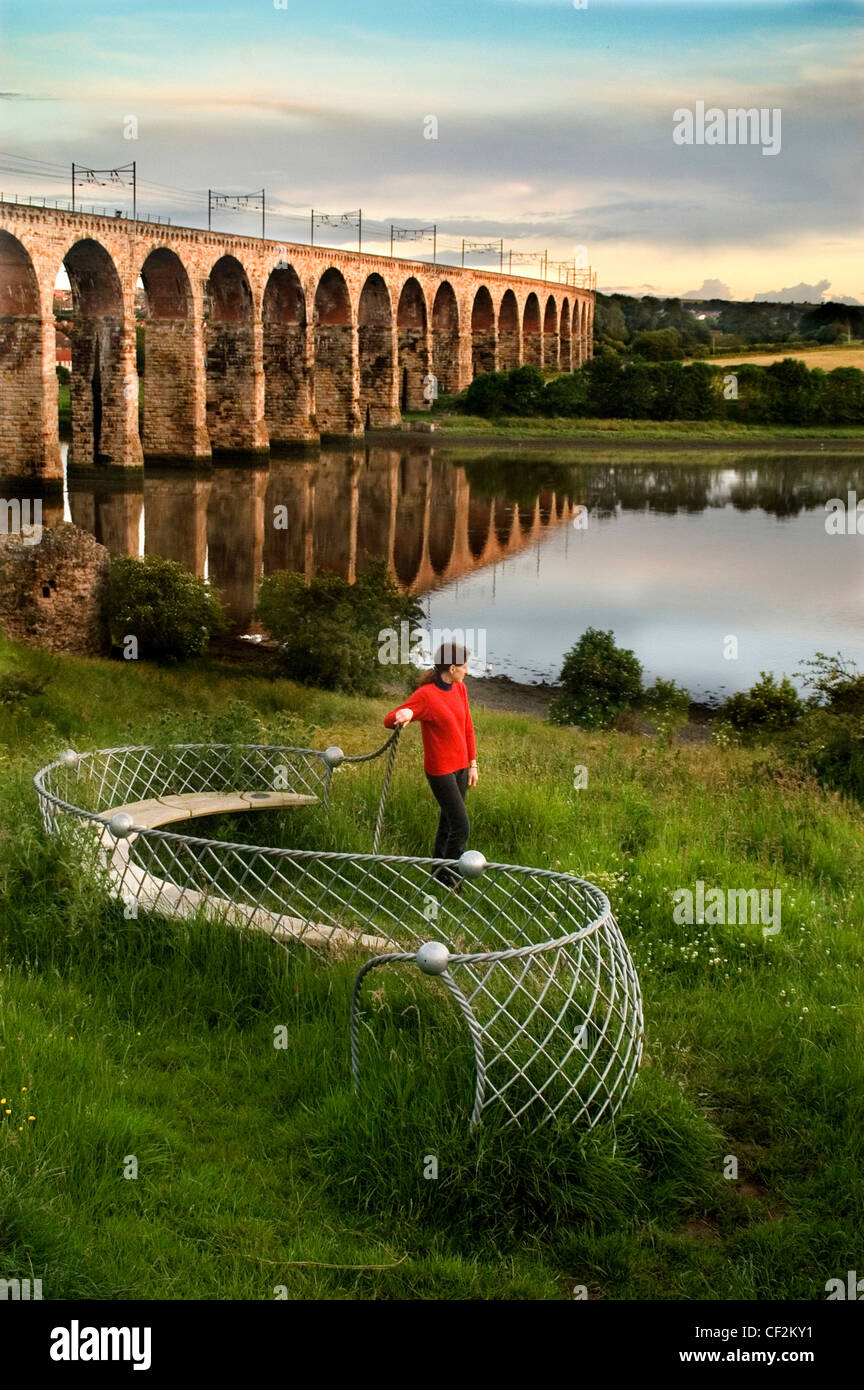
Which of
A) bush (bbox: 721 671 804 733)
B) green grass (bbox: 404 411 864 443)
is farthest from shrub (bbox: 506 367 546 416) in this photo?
bush (bbox: 721 671 804 733)

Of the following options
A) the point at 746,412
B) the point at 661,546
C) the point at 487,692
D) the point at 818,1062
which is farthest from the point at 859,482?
the point at 818,1062

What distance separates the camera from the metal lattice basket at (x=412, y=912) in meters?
4.25

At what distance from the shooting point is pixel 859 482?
4322 cm

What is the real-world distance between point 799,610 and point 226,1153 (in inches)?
822

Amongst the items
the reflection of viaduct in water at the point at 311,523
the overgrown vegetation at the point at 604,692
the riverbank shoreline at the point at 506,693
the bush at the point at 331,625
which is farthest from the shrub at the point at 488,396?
the overgrown vegetation at the point at 604,692

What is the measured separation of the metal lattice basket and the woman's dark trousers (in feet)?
0.70

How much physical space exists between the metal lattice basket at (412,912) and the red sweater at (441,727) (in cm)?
20

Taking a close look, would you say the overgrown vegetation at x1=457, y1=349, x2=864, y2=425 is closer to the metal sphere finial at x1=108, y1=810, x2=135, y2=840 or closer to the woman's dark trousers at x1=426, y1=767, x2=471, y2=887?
the woman's dark trousers at x1=426, y1=767, x2=471, y2=887

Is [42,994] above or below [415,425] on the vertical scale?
below

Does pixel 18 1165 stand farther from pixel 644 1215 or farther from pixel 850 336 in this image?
pixel 850 336

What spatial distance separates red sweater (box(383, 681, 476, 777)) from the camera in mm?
6781

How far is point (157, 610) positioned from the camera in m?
15.5

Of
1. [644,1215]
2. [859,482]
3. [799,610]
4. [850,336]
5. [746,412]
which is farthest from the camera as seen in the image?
[850,336]

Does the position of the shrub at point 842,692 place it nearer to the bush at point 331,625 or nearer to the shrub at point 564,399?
the bush at point 331,625
